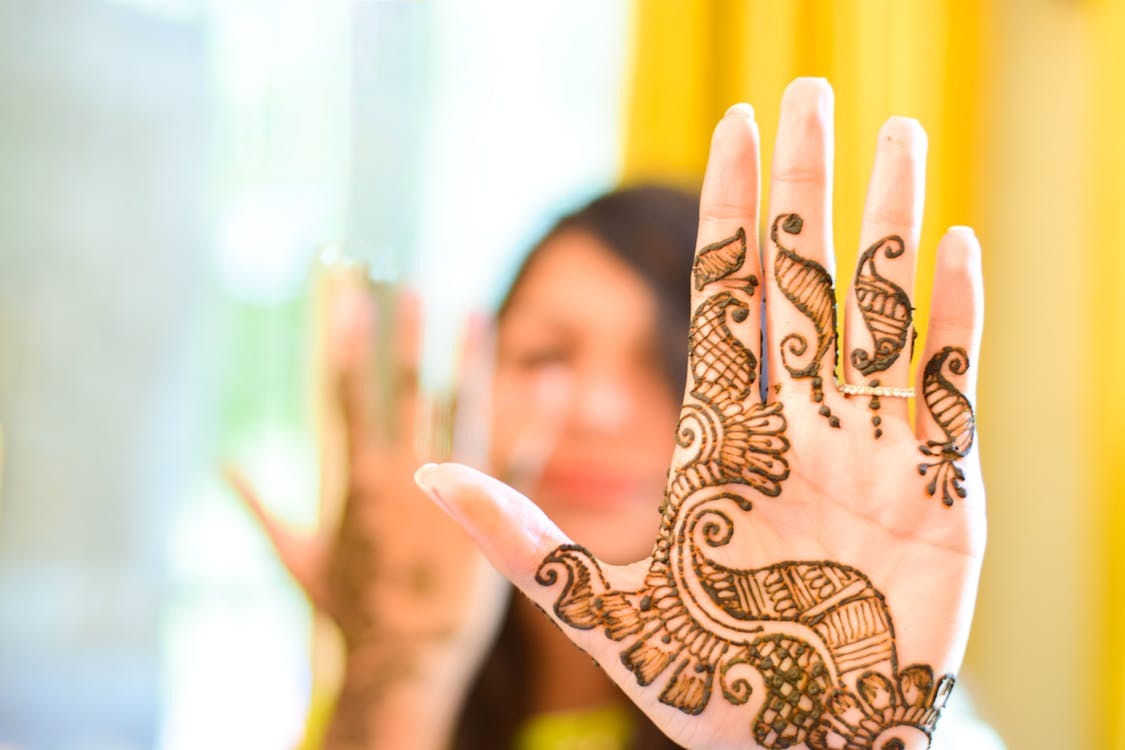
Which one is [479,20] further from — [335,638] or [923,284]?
[335,638]

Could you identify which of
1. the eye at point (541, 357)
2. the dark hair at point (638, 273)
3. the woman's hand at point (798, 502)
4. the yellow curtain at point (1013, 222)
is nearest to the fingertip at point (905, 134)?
the woman's hand at point (798, 502)

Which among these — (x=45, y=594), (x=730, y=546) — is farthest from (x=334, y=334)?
(x=45, y=594)

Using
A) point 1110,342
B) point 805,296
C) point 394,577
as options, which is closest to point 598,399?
point 394,577

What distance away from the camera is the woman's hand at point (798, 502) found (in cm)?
63

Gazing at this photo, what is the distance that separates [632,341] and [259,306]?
31.5 inches

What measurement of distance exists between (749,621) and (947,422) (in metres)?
0.21

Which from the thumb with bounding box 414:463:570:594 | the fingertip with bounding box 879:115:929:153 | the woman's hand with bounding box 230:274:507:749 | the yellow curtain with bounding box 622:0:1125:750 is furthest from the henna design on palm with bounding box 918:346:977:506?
the yellow curtain with bounding box 622:0:1125:750

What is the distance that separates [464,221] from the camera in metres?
1.84

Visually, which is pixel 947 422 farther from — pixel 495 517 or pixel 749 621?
pixel 495 517

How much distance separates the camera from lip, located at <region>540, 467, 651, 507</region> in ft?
4.43

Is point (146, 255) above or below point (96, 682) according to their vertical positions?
above

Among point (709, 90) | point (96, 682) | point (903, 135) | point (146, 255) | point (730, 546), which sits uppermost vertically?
point (709, 90)

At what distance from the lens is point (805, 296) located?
2.23 ft

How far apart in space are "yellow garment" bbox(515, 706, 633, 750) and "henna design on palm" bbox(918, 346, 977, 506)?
2.63 ft
